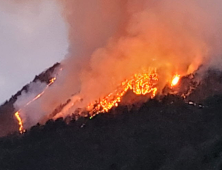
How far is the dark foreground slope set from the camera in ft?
5.59

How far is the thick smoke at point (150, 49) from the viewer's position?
1932 mm

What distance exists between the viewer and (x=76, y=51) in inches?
85.5

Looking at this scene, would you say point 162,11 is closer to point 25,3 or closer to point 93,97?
point 93,97

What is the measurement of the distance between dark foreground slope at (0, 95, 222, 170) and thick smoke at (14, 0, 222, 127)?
0.11 meters

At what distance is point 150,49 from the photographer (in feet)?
6.45

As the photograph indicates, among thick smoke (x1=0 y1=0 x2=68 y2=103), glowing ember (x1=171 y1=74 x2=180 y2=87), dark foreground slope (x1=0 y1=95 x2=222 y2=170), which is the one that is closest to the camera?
dark foreground slope (x1=0 y1=95 x2=222 y2=170)

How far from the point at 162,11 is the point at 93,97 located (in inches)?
15.6

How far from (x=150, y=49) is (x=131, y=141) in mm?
363

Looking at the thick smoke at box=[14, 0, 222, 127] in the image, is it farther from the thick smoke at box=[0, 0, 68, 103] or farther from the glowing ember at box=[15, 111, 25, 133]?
the thick smoke at box=[0, 0, 68, 103]

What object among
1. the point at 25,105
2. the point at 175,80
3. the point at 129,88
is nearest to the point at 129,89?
the point at 129,88

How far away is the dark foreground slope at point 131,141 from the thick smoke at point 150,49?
0.35 feet

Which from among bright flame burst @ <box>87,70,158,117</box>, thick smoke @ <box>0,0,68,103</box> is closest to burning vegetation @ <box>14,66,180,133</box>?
bright flame burst @ <box>87,70,158,117</box>

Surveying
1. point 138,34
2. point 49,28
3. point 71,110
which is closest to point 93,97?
point 71,110

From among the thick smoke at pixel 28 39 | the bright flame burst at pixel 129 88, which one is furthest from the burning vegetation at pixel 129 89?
the thick smoke at pixel 28 39
